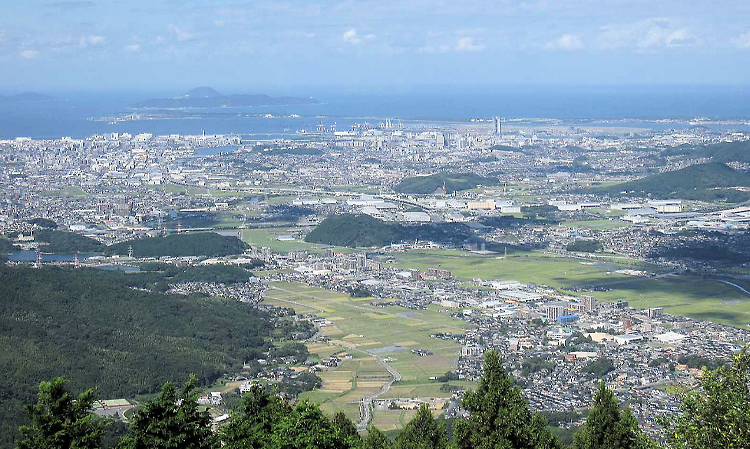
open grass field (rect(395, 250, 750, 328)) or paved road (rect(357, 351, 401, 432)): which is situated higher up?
paved road (rect(357, 351, 401, 432))

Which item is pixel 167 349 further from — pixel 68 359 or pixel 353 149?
pixel 353 149

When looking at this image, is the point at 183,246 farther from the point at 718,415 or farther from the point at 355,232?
the point at 718,415

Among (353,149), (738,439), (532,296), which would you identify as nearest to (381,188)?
(353,149)

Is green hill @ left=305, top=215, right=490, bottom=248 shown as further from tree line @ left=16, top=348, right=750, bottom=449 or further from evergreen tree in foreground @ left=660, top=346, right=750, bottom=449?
evergreen tree in foreground @ left=660, top=346, right=750, bottom=449

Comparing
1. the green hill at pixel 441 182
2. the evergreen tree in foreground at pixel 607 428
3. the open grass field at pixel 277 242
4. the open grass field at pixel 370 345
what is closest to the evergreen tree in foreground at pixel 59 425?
the evergreen tree in foreground at pixel 607 428

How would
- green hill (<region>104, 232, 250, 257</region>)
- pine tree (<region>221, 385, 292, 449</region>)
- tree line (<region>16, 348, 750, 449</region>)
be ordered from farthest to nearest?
green hill (<region>104, 232, 250, 257</region>) → pine tree (<region>221, 385, 292, 449</region>) → tree line (<region>16, 348, 750, 449</region>)

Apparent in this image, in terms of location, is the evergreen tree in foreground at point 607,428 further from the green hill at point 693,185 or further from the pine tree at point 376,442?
the green hill at point 693,185

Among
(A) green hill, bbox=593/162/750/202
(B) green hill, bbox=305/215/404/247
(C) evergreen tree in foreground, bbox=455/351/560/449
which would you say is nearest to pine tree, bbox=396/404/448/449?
(C) evergreen tree in foreground, bbox=455/351/560/449
